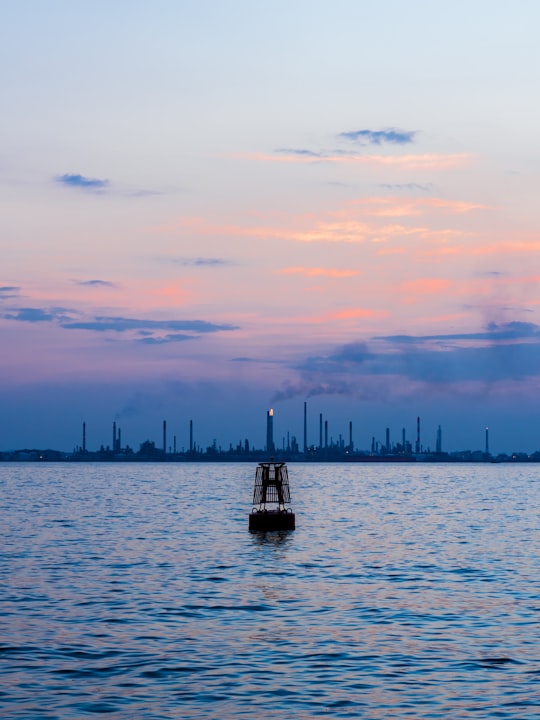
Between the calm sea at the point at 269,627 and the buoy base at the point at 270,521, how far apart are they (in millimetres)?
1253

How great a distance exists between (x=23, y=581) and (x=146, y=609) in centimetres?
970

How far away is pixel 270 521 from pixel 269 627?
36553 mm

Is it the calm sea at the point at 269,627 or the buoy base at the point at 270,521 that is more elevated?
the buoy base at the point at 270,521

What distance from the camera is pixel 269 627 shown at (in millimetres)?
34812

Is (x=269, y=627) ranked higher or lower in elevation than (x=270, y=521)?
lower

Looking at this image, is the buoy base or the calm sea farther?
the buoy base

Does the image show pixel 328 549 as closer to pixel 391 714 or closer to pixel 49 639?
pixel 49 639

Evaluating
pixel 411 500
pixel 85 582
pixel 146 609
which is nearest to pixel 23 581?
pixel 85 582

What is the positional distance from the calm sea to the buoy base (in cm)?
125

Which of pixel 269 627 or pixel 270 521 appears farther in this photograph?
pixel 270 521

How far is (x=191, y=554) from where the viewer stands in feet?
194

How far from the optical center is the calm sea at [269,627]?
82.6 feet

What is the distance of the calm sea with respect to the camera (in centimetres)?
2519

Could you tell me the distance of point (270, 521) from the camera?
7131cm
